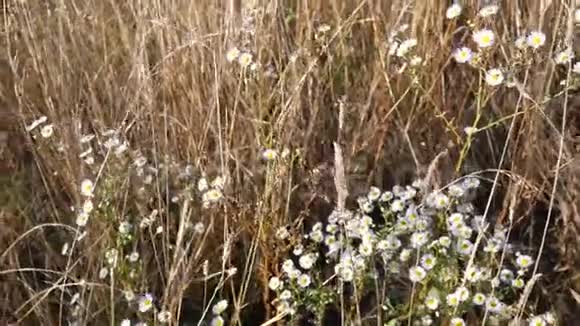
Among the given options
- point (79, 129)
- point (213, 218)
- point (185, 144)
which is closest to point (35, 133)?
point (79, 129)

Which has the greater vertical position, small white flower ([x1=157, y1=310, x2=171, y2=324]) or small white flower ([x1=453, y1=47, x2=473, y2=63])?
small white flower ([x1=453, y1=47, x2=473, y2=63])

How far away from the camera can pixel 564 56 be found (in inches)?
60.0

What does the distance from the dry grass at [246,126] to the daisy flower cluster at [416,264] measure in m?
0.05

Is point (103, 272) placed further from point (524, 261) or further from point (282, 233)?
point (524, 261)

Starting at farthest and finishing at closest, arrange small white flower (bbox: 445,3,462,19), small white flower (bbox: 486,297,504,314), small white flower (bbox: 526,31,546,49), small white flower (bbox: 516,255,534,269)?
small white flower (bbox: 445,3,462,19), small white flower (bbox: 526,31,546,49), small white flower (bbox: 516,255,534,269), small white flower (bbox: 486,297,504,314)

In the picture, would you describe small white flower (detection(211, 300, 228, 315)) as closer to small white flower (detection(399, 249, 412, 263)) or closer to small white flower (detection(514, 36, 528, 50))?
small white flower (detection(399, 249, 412, 263))

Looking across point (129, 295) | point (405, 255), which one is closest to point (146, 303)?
point (129, 295)

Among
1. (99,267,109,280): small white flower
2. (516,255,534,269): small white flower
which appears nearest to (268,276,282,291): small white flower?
(99,267,109,280): small white flower

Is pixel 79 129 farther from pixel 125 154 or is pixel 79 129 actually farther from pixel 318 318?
pixel 318 318

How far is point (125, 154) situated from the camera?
1.46m

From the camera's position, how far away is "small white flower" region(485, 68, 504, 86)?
57.4 inches

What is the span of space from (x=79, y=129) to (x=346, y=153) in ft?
1.47

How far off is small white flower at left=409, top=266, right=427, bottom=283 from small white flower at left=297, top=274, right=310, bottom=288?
0.49 feet

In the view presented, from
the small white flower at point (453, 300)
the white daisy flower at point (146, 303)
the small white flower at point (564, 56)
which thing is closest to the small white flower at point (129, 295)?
the white daisy flower at point (146, 303)
